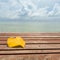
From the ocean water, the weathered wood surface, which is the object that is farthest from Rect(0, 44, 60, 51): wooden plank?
the ocean water

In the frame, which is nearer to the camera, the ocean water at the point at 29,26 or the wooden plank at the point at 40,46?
the wooden plank at the point at 40,46

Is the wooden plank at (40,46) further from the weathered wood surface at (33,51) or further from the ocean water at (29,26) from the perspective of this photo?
the ocean water at (29,26)

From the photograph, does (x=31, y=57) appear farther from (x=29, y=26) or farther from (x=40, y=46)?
(x=29, y=26)

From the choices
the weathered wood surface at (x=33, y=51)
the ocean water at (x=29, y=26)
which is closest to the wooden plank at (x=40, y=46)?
the weathered wood surface at (x=33, y=51)

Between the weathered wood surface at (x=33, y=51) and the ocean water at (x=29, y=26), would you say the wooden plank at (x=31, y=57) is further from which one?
the ocean water at (x=29, y=26)

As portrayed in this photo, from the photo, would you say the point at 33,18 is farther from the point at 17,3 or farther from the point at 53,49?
the point at 53,49

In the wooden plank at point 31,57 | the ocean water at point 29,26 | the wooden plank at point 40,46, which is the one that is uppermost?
the ocean water at point 29,26

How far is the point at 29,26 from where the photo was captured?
2.20m

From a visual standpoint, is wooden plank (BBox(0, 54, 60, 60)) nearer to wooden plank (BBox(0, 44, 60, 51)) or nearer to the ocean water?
wooden plank (BBox(0, 44, 60, 51))

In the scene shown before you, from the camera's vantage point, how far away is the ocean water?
217 cm

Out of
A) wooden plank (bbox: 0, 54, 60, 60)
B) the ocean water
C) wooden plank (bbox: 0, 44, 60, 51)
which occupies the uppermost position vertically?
the ocean water

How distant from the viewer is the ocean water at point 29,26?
217 centimetres

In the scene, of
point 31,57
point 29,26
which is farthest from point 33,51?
point 29,26

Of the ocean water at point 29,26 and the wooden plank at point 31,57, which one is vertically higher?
the ocean water at point 29,26
